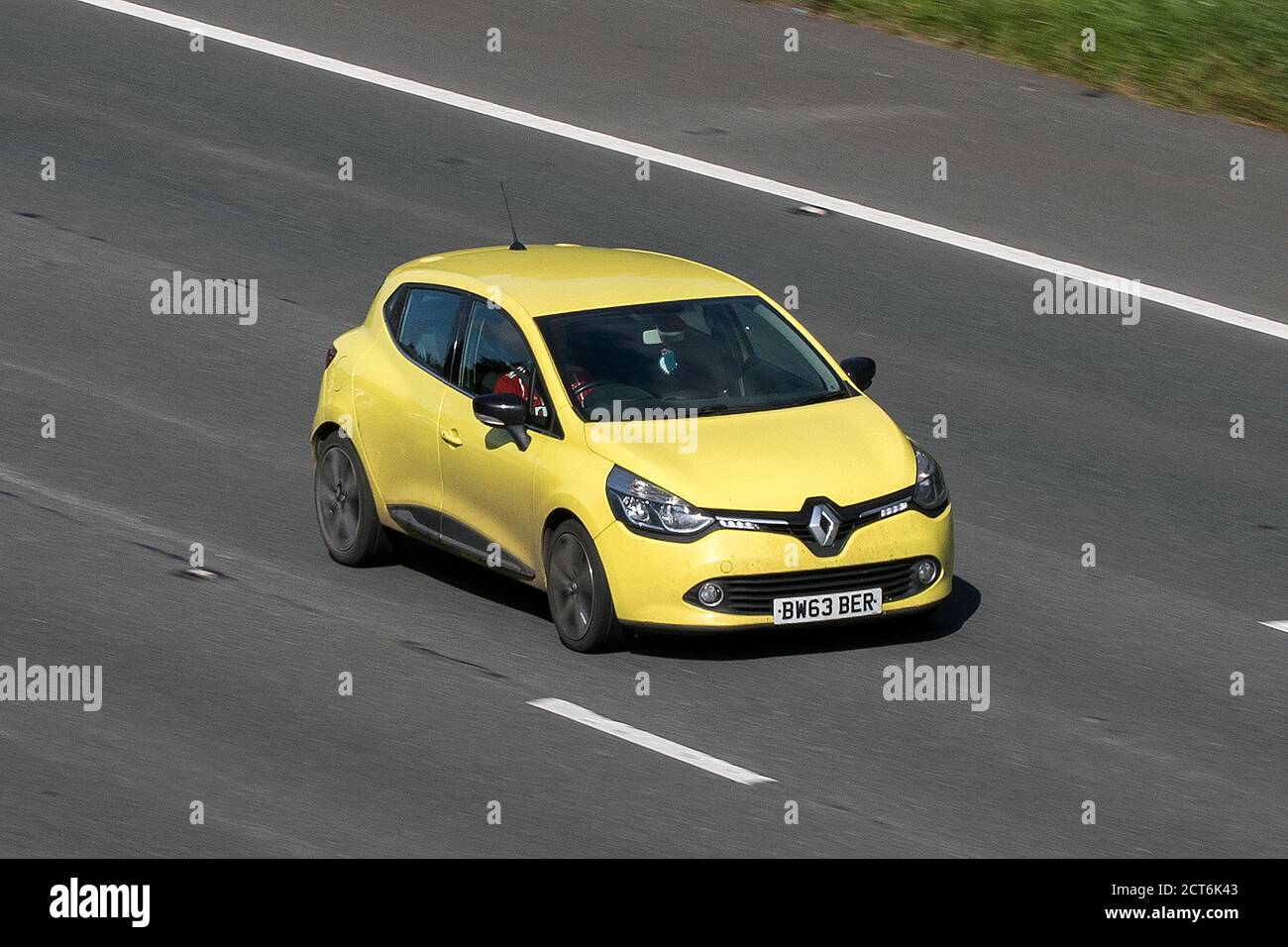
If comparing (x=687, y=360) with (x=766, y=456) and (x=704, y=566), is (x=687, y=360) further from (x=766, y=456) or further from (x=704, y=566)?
(x=704, y=566)

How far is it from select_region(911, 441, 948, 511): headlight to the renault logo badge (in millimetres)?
539

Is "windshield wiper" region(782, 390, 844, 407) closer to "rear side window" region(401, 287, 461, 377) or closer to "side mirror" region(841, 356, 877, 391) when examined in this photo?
"side mirror" region(841, 356, 877, 391)

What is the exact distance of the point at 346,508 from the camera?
13.1 meters

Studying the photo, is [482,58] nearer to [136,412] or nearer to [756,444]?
[136,412]

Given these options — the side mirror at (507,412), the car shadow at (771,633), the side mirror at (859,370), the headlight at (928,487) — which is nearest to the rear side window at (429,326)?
the side mirror at (507,412)

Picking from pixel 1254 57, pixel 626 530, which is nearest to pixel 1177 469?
pixel 626 530

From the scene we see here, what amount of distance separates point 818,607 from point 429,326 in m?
2.93

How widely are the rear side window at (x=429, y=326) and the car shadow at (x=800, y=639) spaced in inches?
77.6

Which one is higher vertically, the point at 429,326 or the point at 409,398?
the point at 429,326

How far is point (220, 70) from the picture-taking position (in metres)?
21.7

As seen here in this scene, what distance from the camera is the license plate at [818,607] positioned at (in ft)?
36.6

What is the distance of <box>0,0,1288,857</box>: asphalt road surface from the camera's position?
9.76 m

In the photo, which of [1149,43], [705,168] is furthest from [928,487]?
[1149,43]

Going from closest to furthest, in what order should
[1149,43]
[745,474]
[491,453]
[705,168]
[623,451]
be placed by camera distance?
1. [745,474]
2. [623,451]
3. [491,453]
4. [705,168]
5. [1149,43]
